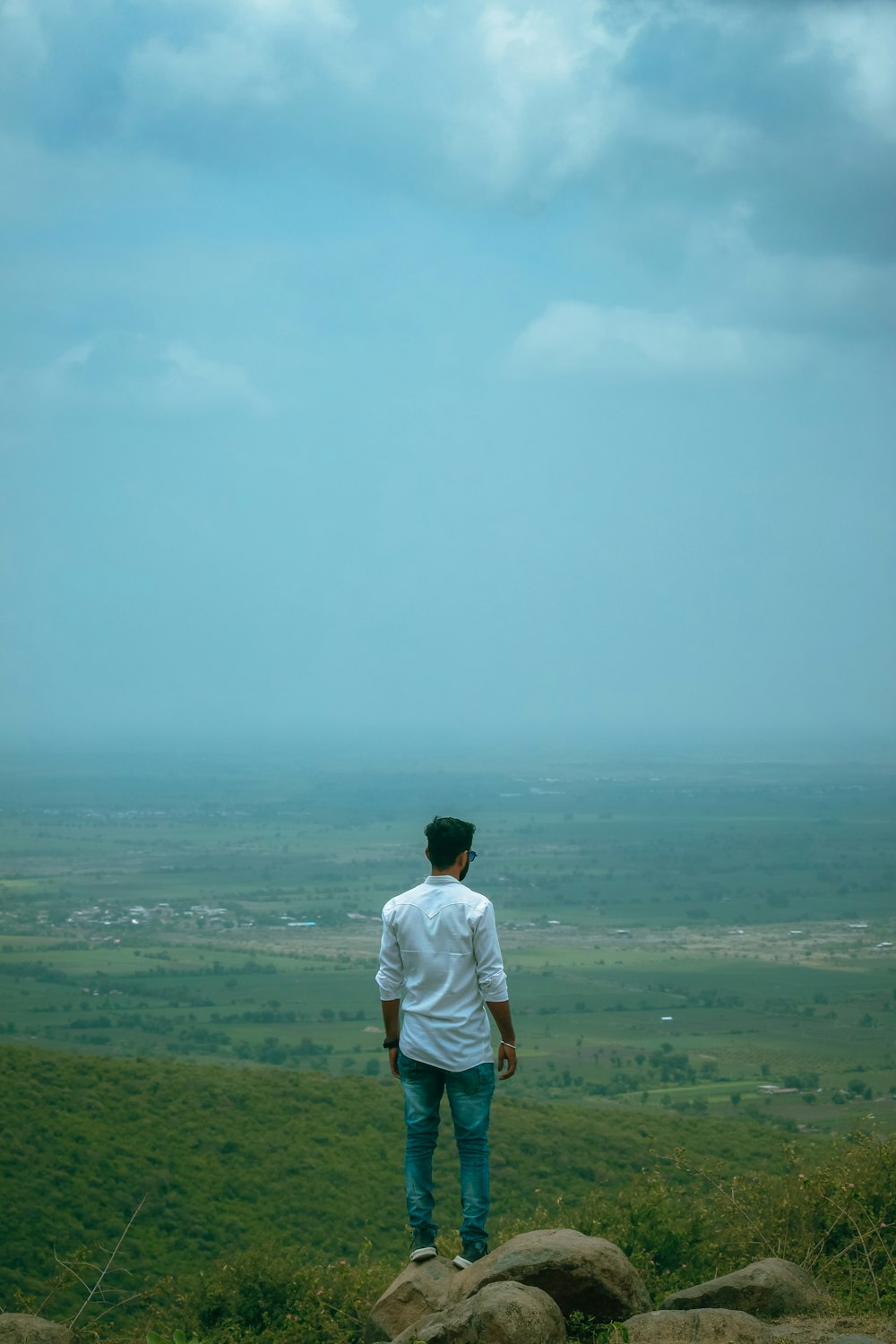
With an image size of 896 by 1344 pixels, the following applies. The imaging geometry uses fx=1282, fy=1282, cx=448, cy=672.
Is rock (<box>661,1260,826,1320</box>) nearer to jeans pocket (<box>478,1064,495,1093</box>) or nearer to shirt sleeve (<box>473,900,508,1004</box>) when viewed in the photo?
jeans pocket (<box>478,1064,495,1093</box>)

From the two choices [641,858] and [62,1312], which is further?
[641,858]

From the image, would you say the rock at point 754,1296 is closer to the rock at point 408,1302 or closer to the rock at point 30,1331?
the rock at point 408,1302

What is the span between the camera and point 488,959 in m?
6.62

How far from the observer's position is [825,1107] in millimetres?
36219

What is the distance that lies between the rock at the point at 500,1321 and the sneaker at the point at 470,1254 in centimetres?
76

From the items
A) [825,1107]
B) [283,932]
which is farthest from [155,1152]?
[283,932]

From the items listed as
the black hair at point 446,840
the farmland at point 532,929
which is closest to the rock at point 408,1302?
the black hair at point 446,840

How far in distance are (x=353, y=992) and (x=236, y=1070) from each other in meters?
30.5

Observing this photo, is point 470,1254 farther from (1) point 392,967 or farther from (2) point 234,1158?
(2) point 234,1158

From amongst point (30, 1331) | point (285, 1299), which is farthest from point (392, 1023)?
point (285, 1299)

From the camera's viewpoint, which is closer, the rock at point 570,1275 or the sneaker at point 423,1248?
the rock at point 570,1275

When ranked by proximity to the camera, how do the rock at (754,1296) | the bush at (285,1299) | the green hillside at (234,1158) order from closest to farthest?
the rock at (754,1296) → the bush at (285,1299) → the green hillside at (234,1158)

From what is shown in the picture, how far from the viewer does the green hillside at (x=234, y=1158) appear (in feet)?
64.2

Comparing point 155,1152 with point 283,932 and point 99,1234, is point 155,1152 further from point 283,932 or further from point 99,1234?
point 283,932
